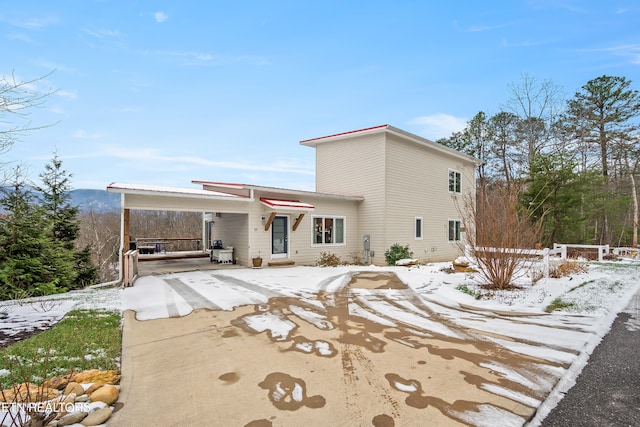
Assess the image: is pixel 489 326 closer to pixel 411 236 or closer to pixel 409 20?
pixel 411 236

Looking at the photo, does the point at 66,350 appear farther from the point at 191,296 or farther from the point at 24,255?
the point at 24,255

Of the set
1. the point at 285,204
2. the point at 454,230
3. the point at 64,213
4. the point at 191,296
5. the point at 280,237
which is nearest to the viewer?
the point at 191,296

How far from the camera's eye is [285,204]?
1166 cm

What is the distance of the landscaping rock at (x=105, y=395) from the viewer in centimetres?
274

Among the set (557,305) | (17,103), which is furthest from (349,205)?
(17,103)

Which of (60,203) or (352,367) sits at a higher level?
(60,203)

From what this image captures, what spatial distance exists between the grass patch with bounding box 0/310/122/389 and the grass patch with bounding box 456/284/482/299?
659cm

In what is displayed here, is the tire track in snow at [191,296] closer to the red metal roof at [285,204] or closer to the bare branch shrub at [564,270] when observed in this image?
the red metal roof at [285,204]

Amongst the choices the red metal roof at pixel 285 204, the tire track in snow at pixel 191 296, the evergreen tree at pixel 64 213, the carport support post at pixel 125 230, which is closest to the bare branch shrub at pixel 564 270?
the red metal roof at pixel 285 204

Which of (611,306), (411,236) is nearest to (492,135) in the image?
(411,236)

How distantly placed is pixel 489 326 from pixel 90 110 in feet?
46.6

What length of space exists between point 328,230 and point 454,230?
7.98 m

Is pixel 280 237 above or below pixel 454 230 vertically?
below

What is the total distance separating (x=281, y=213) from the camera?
12.2 meters
